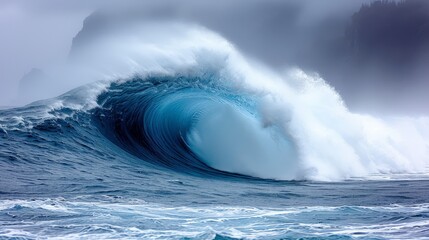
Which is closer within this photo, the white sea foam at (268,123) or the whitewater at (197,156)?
the whitewater at (197,156)

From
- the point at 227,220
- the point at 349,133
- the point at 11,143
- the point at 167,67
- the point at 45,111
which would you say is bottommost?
the point at 227,220

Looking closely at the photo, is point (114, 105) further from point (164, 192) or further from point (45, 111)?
point (164, 192)

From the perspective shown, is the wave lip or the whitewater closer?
the whitewater

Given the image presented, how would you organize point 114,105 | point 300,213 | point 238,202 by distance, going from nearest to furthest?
point 300,213, point 238,202, point 114,105

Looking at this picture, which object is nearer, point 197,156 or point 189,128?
point 197,156

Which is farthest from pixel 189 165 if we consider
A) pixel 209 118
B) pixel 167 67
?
pixel 167 67

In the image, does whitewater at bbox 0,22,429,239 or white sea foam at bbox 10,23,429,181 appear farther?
white sea foam at bbox 10,23,429,181

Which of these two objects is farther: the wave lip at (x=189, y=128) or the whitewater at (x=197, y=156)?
the wave lip at (x=189, y=128)

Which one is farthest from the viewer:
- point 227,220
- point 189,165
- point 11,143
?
point 189,165
